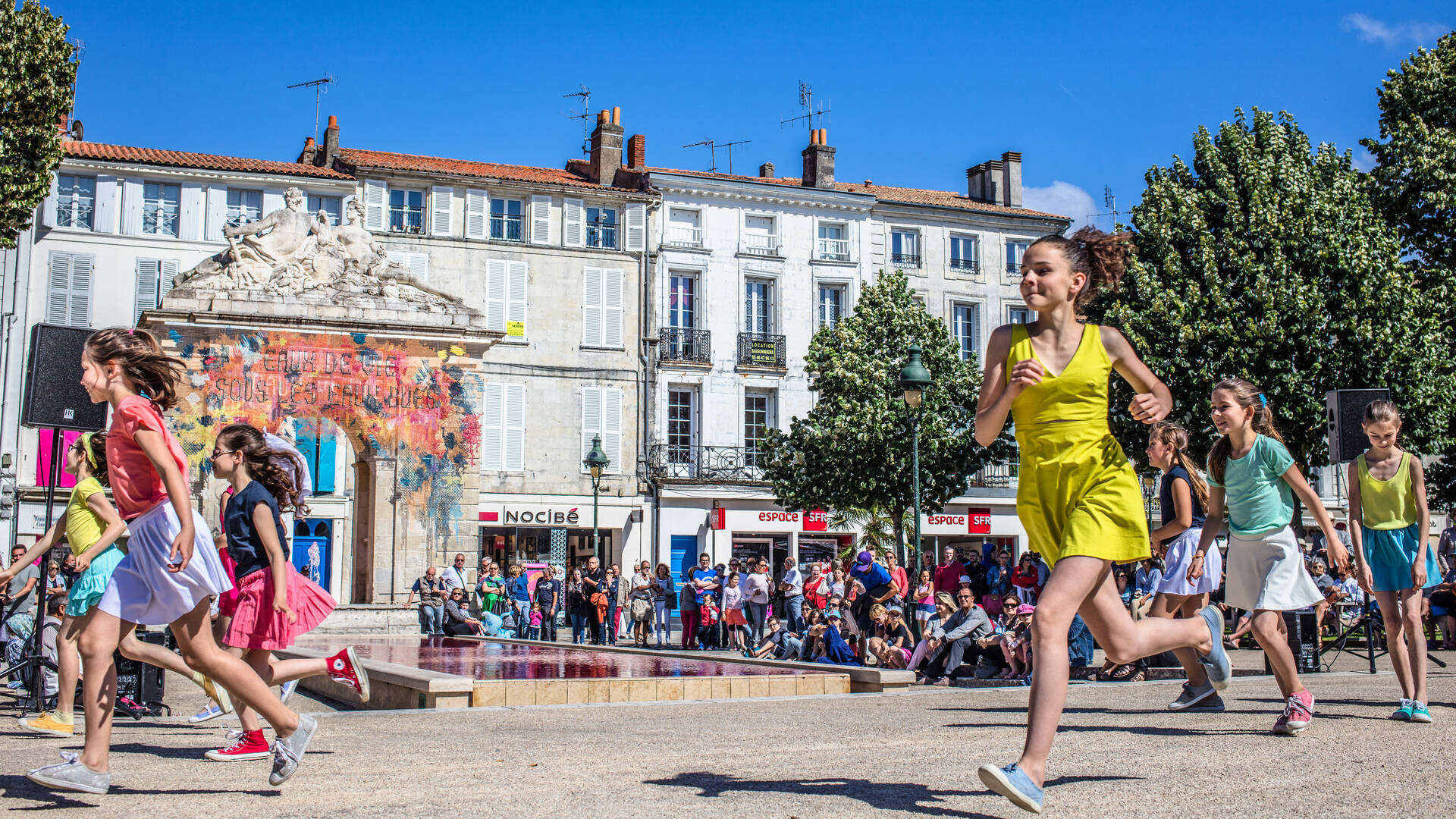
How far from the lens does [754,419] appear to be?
40312 millimetres

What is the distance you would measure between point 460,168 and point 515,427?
814 cm

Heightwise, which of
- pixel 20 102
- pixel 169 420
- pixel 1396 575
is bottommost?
pixel 1396 575

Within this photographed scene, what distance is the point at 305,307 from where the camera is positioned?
1014 inches

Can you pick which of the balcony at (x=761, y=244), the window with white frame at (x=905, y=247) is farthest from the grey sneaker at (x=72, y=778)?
the window with white frame at (x=905, y=247)

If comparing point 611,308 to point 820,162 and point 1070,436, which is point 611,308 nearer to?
point 820,162

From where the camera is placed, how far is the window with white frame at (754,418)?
39.8 metres

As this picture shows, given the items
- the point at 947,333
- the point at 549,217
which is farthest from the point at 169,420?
the point at 947,333

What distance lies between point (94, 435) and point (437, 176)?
31383 mm

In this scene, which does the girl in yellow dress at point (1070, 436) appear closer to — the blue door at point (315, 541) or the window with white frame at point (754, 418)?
the blue door at point (315, 541)

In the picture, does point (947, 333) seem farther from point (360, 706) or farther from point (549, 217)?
point (360, 706)

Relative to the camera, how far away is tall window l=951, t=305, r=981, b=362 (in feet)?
139

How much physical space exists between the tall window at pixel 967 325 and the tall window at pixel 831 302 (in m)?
3.83

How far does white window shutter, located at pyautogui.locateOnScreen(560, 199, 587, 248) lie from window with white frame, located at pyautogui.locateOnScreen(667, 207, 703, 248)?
2.65 meters

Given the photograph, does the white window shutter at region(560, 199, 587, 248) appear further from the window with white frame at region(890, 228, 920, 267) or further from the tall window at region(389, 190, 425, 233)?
the window with white frame at region(890, 228, 920, 267)
